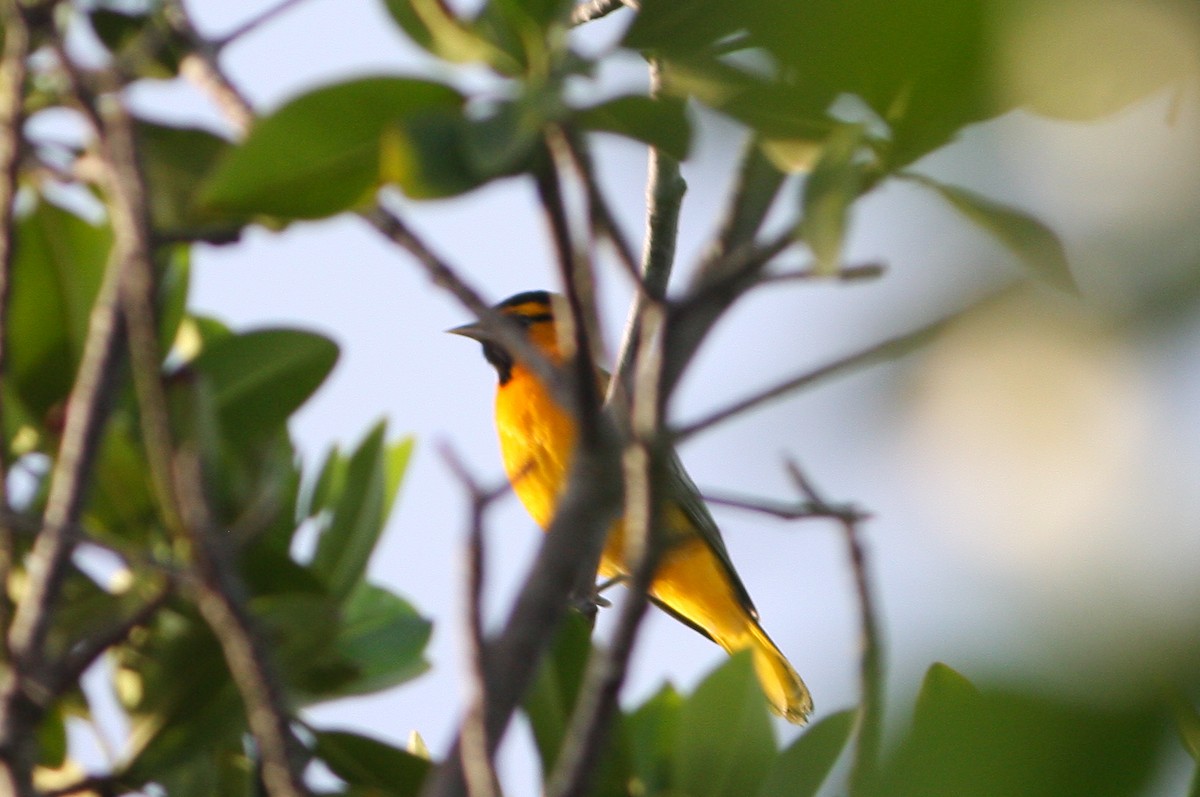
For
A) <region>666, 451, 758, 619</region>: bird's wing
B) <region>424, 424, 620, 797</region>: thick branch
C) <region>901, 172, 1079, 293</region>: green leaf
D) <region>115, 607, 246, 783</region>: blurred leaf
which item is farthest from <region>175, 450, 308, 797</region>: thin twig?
<region>666, 451, 758, 619</region>: bird's wing

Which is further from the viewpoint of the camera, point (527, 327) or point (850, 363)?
point (527, 327)

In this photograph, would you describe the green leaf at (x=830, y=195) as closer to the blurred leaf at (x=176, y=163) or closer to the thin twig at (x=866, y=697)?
the thin twig at (x=866, y=697)


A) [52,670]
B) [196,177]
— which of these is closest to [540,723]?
[52,670]

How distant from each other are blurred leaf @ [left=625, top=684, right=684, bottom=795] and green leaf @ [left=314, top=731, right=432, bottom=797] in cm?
29

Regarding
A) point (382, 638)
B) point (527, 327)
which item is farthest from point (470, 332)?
point (382, 638)

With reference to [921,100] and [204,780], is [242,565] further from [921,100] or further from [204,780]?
[921,100]

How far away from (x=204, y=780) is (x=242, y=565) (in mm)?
314

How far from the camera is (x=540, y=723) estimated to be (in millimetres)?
1797

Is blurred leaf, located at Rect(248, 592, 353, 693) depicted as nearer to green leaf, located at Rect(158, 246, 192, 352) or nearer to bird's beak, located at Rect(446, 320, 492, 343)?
green leaf, located at Rect(158, 246, 192, 352)

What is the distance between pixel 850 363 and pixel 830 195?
35 cm

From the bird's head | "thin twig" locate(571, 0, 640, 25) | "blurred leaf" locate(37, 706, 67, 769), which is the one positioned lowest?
"blurred leaf" locate(37, 706, 67, 769)

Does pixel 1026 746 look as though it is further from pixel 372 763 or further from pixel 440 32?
pixel 372 763

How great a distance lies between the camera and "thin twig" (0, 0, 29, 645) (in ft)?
4.79

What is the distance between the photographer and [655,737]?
6.36ft
